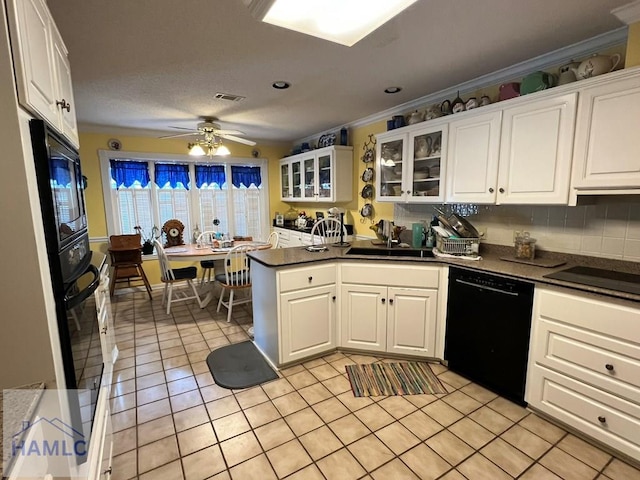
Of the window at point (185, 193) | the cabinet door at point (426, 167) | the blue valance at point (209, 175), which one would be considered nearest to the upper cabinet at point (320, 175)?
the window at point (185, 193)

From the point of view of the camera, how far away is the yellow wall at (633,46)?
1.68 meters

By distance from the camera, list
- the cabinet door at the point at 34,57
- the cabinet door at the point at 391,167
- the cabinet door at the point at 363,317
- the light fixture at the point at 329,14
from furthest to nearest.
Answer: the cabinet door at the point at 391,167, the cabinet door at the point at 363,317, the light fixture at the point at 329,14, the cabinet door at the point at 34,57

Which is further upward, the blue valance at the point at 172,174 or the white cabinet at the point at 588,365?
the blue valance at the point at 172,174

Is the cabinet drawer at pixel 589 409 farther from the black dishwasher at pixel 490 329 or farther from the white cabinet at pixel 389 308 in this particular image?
the white cabinet at pixel 389 308

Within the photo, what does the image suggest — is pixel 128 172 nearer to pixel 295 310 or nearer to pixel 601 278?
pixel 295 310

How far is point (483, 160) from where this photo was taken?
2.34 meters

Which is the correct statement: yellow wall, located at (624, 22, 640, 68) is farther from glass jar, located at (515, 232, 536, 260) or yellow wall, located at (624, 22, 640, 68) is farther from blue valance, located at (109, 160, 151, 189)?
blue valance, located at (109, 160, 151, 189)

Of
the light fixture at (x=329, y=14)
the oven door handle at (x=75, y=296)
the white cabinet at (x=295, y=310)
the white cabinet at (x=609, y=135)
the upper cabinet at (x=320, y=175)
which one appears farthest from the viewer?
the upper cabinet at (x=320, y=175)

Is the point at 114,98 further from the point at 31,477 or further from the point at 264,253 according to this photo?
the point at 31,477

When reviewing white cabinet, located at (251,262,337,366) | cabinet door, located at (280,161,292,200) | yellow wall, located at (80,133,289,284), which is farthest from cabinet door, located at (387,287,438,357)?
yellow wall, located at (80,133,289,284)

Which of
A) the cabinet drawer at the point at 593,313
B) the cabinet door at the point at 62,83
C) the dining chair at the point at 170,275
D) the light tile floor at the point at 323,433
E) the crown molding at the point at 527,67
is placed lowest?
the light tile floor at the point at 323,433

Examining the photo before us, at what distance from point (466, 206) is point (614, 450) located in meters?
1.86

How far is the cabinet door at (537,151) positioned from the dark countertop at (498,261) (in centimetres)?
47

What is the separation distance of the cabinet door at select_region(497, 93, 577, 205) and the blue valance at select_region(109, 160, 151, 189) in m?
4.57
